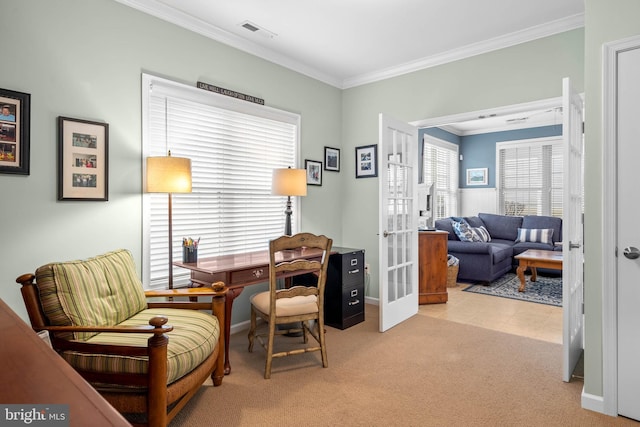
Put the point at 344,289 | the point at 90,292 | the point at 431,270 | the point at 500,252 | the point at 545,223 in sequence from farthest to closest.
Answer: the point at 545,223 < the point at 500,252 < the point at 431,270 < the point at 344,289 < the point at 90,292

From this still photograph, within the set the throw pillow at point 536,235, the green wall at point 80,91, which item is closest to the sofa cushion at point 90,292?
the green wall at point 80,91

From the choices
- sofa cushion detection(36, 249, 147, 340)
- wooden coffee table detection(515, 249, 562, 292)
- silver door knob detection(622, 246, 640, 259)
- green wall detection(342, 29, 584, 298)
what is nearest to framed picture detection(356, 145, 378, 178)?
green wall detection(342, 29, 584, 298)

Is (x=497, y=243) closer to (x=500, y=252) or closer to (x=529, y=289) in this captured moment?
(x=500, y=252)

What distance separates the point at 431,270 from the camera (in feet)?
14.8

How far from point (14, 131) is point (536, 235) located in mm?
7085

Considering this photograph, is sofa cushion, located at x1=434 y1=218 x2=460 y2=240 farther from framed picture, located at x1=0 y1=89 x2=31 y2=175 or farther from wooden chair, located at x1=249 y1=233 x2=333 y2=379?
framed picture, located at x1=0 y1=89 x2=31 y2=175

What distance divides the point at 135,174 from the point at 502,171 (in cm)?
710

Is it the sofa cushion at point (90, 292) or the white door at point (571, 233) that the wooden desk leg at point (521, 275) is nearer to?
the white door at point (571, 233)

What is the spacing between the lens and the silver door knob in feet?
6.68

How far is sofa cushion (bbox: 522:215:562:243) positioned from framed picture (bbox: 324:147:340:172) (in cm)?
424

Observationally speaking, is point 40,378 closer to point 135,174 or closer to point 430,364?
point 135,174

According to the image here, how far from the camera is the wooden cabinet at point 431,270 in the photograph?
14.7 ft

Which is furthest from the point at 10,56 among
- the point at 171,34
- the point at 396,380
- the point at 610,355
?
the point at 610,355

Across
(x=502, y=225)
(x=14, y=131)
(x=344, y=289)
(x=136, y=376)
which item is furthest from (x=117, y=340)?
(x=502, y=225)
